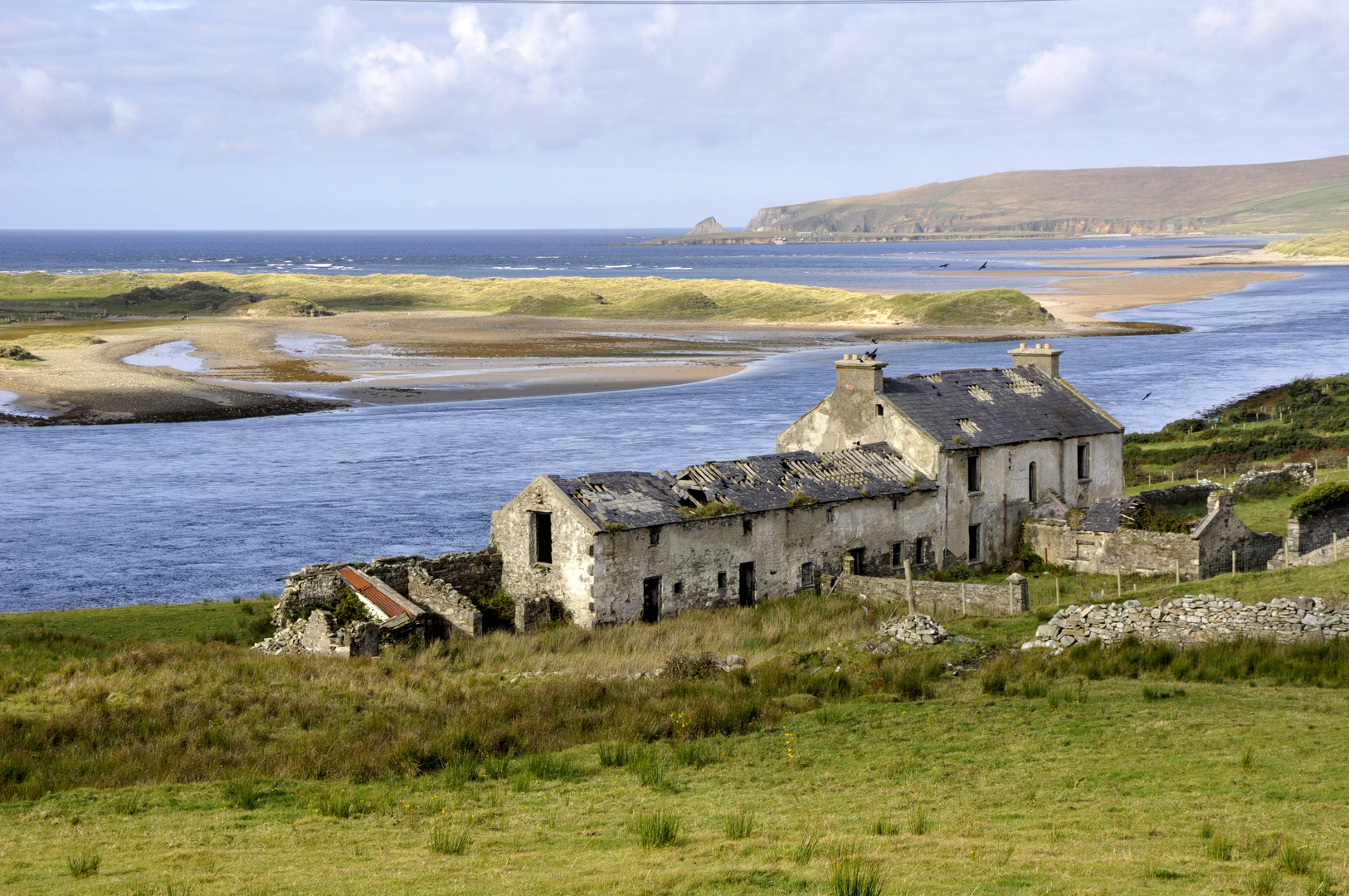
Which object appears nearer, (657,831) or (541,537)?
(657,831)

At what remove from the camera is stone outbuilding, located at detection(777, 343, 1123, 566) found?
1459 inches

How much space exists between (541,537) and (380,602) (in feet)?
13.9

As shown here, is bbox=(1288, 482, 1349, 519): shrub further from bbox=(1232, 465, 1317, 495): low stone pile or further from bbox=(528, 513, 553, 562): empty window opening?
bbox=(528, 513, 553, 562): empty window opening

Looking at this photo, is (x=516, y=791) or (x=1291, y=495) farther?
(x=1291, y=495)

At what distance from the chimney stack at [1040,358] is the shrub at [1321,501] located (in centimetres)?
1256

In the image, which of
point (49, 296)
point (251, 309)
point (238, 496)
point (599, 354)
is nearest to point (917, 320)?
point (599, 354)

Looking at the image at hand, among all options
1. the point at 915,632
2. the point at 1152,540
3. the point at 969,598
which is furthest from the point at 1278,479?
the point at 915,632

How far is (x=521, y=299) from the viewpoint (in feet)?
514

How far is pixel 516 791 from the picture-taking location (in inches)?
664

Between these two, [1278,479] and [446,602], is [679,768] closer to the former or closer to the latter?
[446,602]

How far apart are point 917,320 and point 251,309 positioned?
76.9m

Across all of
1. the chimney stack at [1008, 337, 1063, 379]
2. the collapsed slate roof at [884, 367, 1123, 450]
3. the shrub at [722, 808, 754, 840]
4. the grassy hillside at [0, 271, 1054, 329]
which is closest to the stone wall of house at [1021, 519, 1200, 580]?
the collapsed slate roof at [884, 367, 1123, 450]

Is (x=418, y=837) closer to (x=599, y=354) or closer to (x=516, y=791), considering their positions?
(x=516, y=791)

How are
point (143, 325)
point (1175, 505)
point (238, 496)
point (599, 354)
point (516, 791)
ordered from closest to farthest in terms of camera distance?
point (516, 791), point (1175, 505), point (238, 496), point (599, 354), point (143, 325)
